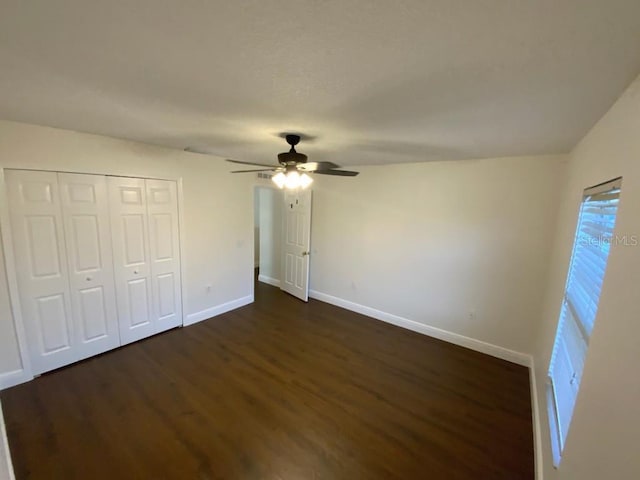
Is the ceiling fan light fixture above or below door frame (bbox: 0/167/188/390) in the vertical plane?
above

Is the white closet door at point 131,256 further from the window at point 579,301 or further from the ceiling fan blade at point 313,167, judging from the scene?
the window at point 579,301

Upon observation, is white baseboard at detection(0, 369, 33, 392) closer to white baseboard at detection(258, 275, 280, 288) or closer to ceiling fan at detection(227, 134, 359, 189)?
ceiling fan at detection(227, 134, 359, 189)

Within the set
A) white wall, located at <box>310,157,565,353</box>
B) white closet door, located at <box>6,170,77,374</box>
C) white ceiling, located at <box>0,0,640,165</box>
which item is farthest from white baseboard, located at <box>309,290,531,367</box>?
white closet door, located at <box>6,170,77,374</box>

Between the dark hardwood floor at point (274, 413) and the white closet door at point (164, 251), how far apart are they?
0.31 meters

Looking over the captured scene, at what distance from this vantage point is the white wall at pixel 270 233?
5.48 m

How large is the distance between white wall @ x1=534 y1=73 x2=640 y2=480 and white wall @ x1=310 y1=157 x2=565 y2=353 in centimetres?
154

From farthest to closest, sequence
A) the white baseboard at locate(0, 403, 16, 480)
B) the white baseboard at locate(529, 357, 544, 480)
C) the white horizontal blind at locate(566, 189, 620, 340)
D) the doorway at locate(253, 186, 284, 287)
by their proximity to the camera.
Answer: the doorway at locate(253, 186, 284, 287) < the white baseboard at locate(529, 357, 544, 480) < the white baseboard at locate(0, 403, 16, 480) < the white horizontal blind at locate(566, 189, 620, 340)

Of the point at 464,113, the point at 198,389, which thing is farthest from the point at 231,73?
the point at 198,389

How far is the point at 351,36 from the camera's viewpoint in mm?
937

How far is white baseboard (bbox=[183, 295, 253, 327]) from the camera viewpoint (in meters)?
3.72

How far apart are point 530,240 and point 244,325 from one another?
12.2ft

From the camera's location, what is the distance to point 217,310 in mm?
4039

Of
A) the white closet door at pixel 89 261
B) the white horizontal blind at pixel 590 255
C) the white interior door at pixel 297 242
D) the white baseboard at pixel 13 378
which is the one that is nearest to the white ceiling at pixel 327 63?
the white horizontal blind at pixel 590 255

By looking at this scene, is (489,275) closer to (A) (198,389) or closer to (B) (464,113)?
(B) (464,113)
